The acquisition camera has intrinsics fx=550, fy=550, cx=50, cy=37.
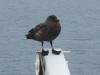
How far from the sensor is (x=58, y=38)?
21.7 metres

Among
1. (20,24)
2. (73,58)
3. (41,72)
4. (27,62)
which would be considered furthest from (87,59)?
(41,72)

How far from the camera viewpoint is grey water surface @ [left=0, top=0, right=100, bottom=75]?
17938 mm

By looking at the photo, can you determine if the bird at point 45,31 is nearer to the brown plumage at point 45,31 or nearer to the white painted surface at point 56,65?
the brown plumage at point 45,31

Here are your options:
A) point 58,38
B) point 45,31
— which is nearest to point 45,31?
point 45,31

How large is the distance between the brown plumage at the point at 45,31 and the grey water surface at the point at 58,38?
1049 centimetres

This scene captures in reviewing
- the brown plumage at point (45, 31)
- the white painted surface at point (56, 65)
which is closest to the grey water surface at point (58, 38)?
the brown plumage at point (45, 31)

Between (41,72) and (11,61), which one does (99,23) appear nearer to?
(11,61)

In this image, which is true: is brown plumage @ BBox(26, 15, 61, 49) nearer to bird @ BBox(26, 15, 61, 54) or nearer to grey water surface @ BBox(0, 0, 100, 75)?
bird @ BBox(26, 15, 61, 54)

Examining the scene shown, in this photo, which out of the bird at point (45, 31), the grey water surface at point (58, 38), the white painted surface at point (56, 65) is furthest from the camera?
the grey water surface at point (58, 38)

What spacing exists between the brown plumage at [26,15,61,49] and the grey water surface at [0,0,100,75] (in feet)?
34.4

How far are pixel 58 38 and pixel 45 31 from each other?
626 inches

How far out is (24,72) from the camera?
55.5 feet

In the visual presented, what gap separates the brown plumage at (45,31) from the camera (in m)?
5.67

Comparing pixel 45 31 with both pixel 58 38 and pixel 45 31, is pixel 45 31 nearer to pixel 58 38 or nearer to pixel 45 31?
pixel 45 31
